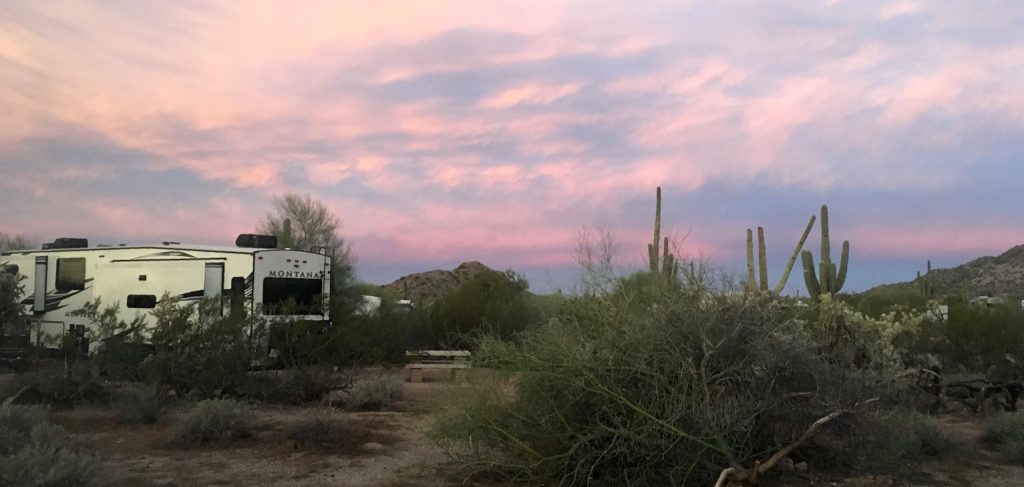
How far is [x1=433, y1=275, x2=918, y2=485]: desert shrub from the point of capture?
680 cm

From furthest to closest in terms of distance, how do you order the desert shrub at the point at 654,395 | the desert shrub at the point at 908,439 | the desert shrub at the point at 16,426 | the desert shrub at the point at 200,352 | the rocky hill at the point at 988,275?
the rocky hill at the point at 988,275 < the desert shrub at the point at 200,352 < the desert shrub at the point at 908,439 < the desert shrub at the point at 16,426 < the desert shrub at the point at 654,395

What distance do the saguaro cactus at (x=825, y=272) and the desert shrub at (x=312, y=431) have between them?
11.2m

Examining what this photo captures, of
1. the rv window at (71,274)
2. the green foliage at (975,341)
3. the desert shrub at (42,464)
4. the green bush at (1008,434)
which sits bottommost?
the green bush at (1008,434)

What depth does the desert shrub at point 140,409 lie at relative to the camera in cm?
1064

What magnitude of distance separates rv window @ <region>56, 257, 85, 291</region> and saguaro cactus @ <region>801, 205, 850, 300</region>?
15.4 m

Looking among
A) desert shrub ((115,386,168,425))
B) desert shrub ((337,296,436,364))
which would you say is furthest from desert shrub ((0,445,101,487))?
desert shrub ((337,296,436,364))

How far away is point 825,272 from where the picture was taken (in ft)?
57.9

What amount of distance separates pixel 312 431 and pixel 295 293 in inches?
251

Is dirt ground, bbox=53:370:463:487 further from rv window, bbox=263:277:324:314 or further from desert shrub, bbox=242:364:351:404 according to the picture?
rv window, bbox=263:277:324:314

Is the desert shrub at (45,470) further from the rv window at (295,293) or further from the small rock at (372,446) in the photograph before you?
the rv window at (295,293)

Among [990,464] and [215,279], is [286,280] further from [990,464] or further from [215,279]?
[990,464]

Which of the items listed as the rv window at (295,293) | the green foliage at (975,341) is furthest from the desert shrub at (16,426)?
the green foliage at (975,341)

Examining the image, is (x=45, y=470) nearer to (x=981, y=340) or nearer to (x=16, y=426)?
(x=16, y=426)

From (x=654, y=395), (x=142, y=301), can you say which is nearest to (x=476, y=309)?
(x=142, y=301)
